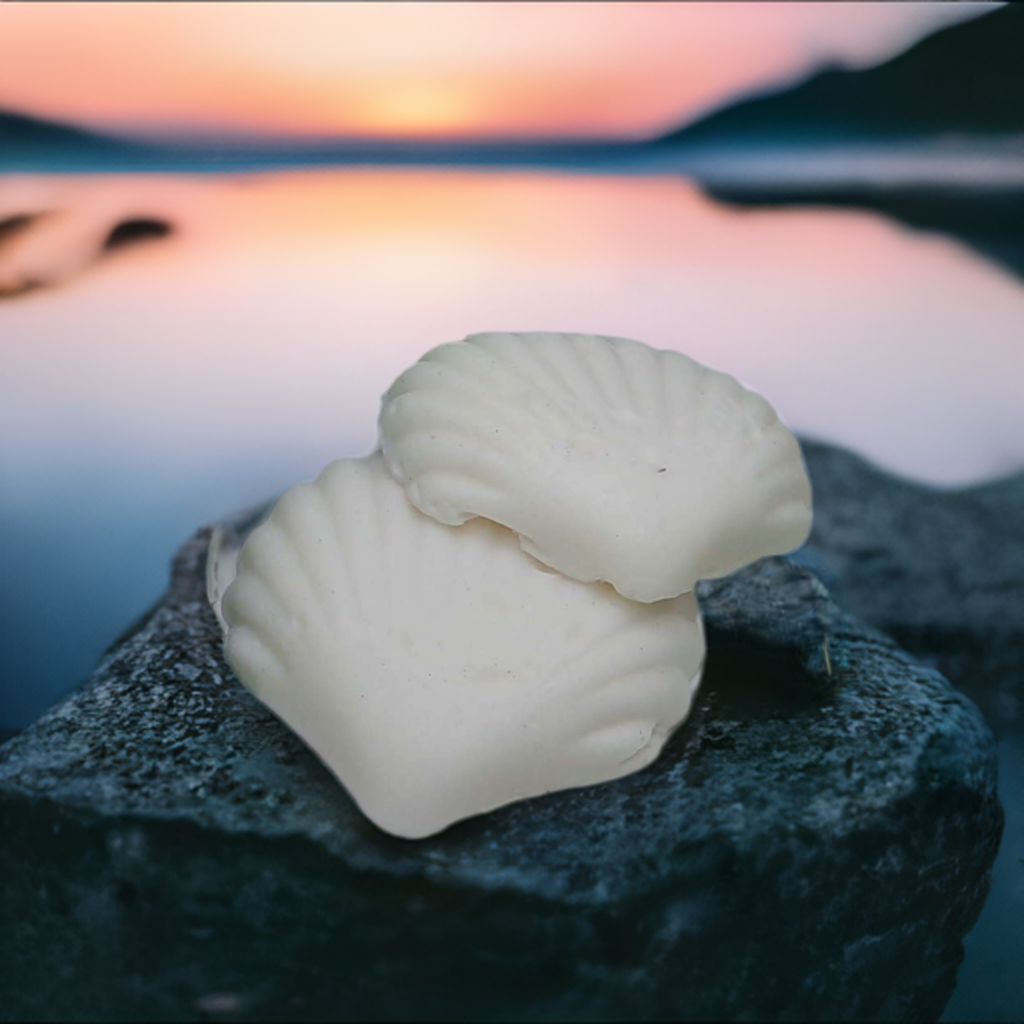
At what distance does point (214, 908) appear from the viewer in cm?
47

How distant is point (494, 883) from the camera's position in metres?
0.46

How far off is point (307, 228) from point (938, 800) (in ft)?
2.49

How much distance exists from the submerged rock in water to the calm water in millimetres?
352

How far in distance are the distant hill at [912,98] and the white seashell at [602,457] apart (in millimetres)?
559

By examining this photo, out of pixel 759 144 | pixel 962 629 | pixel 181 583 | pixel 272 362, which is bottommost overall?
pixel 962 629

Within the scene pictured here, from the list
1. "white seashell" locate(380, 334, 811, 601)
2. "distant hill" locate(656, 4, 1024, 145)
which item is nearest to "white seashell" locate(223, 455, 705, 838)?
"white seashell" locate(380, 334, 811, 601)

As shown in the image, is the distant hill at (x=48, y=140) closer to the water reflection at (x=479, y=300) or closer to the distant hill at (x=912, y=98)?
the water reflection at (x=479, y=300)

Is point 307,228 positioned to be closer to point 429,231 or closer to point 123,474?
point 429,231

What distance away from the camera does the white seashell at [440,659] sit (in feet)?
1.52

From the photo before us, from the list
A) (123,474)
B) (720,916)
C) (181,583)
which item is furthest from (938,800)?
(123,474)

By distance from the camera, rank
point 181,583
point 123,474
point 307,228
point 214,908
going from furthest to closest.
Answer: point 307,228, point 123,474, point 181,583, point 214,908

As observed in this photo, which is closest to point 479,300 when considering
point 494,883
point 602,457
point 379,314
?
point 379,314

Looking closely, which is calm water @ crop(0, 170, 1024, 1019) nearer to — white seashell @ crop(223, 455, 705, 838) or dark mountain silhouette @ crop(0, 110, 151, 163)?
dark mountain silhouette @ crop(0, 110, 151, 163)

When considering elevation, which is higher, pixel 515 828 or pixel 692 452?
pixel 692 452
